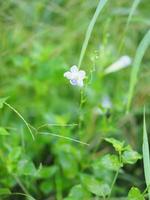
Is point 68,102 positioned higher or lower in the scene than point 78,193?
higher

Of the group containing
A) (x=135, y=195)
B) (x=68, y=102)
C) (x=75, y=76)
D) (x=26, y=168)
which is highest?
(x=68, y=102)

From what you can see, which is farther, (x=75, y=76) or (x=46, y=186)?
(x=46, y=186)

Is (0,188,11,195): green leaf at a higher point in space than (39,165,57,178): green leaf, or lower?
lower

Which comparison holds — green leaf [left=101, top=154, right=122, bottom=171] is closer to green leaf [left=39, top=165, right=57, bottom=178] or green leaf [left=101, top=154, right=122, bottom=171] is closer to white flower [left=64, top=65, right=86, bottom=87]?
white flower [left=64, top=65, right=86, bottom=87]

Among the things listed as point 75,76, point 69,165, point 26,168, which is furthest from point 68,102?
point 75,76

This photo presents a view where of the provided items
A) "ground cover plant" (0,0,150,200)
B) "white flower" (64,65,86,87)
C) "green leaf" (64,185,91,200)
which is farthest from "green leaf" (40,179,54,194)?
"white flower" (64,65,86,87)

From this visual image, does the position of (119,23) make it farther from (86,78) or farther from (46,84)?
(86,78)

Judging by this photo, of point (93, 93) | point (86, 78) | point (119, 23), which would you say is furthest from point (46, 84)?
point (86, 78)

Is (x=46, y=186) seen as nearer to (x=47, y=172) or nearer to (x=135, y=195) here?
(x=47, y=172)

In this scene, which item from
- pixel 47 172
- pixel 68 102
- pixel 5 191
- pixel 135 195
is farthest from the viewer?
pixel 68 102
